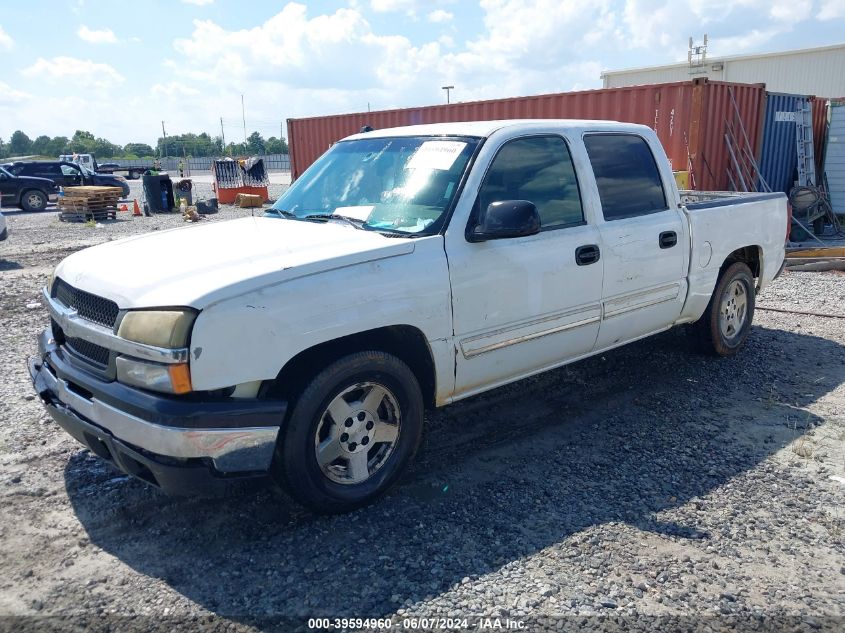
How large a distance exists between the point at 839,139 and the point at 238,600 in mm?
16811

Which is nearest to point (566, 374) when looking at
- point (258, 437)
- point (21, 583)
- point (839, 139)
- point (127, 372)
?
point (258, 437)

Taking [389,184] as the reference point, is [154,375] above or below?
below

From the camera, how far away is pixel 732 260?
5840 mm

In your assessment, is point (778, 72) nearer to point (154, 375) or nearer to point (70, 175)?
point (70, 175)

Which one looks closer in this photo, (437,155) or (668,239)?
(437,155)

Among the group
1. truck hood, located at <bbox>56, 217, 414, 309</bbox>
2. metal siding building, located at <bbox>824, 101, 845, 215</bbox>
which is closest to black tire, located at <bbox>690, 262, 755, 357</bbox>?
truck hood, located at <bbox>56, 217, 414, 309</bbox>

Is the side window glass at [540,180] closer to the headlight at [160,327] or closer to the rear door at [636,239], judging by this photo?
the rear door at [636,239]

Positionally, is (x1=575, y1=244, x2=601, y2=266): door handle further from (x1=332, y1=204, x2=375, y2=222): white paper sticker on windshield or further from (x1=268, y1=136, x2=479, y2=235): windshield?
(x1=332, y1=204, x2=375, y2=222): white paper sticker on windshield

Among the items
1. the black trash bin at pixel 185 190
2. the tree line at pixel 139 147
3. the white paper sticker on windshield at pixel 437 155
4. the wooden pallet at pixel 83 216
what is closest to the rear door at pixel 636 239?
the white paper sticker on windshield at pixel 437 155

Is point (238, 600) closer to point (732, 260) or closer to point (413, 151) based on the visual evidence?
point (413, 151)

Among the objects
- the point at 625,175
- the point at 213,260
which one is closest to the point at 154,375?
the point at 213,260

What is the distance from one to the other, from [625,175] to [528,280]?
135 centimetres

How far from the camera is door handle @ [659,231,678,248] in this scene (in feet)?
15.9

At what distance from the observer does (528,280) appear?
13.1 feet
